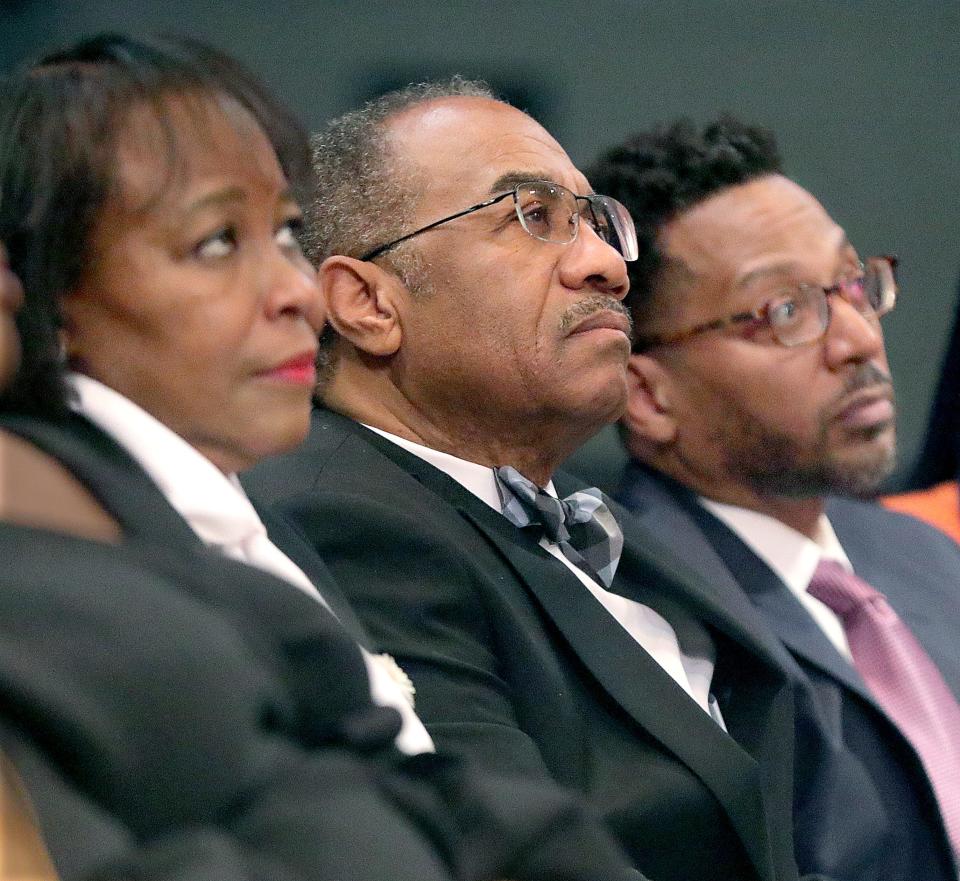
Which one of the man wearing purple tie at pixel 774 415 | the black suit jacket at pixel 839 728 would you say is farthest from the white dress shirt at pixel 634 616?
the man wearing purple tie at pixel 774 415

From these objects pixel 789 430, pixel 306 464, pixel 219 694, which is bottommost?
pixel 789 430

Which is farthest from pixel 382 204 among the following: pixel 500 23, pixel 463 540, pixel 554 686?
pixel 554 686

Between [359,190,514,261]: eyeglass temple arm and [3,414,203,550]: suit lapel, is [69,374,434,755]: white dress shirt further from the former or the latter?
[359,190,514,261]: eyeglass temple arm

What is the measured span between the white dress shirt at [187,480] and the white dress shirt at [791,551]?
2.83 feet

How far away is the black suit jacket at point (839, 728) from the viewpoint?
1.29 m

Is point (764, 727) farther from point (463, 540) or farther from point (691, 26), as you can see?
point (691, 26)

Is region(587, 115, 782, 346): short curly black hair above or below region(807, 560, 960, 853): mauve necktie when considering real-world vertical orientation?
above

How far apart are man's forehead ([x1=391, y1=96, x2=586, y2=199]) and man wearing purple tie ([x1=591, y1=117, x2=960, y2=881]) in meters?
0.37

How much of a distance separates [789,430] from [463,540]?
0.60 metres

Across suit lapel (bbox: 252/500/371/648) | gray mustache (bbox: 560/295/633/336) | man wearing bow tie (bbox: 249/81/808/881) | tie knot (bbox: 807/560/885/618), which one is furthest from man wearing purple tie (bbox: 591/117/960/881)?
suit lapel (bbox: 252/500/371/648)

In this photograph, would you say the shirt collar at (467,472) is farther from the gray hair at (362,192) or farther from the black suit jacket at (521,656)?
the gray hair at (362,192)

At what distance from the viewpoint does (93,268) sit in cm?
64

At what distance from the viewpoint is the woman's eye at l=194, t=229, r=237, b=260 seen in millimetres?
653

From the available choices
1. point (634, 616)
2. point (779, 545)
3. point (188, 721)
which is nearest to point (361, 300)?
point (634, 616)
